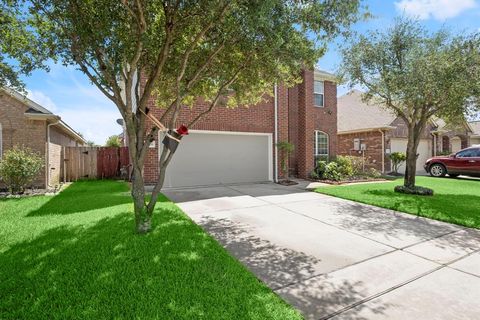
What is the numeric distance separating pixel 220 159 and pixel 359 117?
1215 cm

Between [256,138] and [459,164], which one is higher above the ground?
[256,138]

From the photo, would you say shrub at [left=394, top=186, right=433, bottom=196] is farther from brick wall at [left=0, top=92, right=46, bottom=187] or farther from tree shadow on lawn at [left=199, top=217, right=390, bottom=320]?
brick wall at [left=0, top=92, right=46, bottom=187]

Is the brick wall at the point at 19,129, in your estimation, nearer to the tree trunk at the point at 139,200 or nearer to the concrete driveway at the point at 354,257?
the concrete driveway at the point at 354,257

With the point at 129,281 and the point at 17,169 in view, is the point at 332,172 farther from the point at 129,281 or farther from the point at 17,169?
the point at 17,169

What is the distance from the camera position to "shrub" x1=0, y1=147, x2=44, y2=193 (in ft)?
28.4

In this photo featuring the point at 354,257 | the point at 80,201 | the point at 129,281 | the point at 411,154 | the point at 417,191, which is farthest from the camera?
the point at 411,154

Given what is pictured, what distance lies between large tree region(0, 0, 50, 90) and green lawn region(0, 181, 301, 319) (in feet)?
10.2

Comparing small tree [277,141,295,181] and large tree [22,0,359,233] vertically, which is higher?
large tree [22,0,359,233]

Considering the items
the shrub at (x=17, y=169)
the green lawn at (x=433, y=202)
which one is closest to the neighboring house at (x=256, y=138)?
the green lawn at (x=433, y=202)

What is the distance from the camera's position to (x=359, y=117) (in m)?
18.8

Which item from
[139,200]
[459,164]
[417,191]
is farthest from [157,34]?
[459,164]

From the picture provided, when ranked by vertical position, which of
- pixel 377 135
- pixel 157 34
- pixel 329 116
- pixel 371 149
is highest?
pixel 157 34

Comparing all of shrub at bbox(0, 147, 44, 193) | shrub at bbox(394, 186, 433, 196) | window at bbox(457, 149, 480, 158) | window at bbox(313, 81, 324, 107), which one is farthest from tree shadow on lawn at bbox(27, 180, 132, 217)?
window at bbox(457, 149, 480, 158)

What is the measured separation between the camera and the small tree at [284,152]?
11988 millimetres
